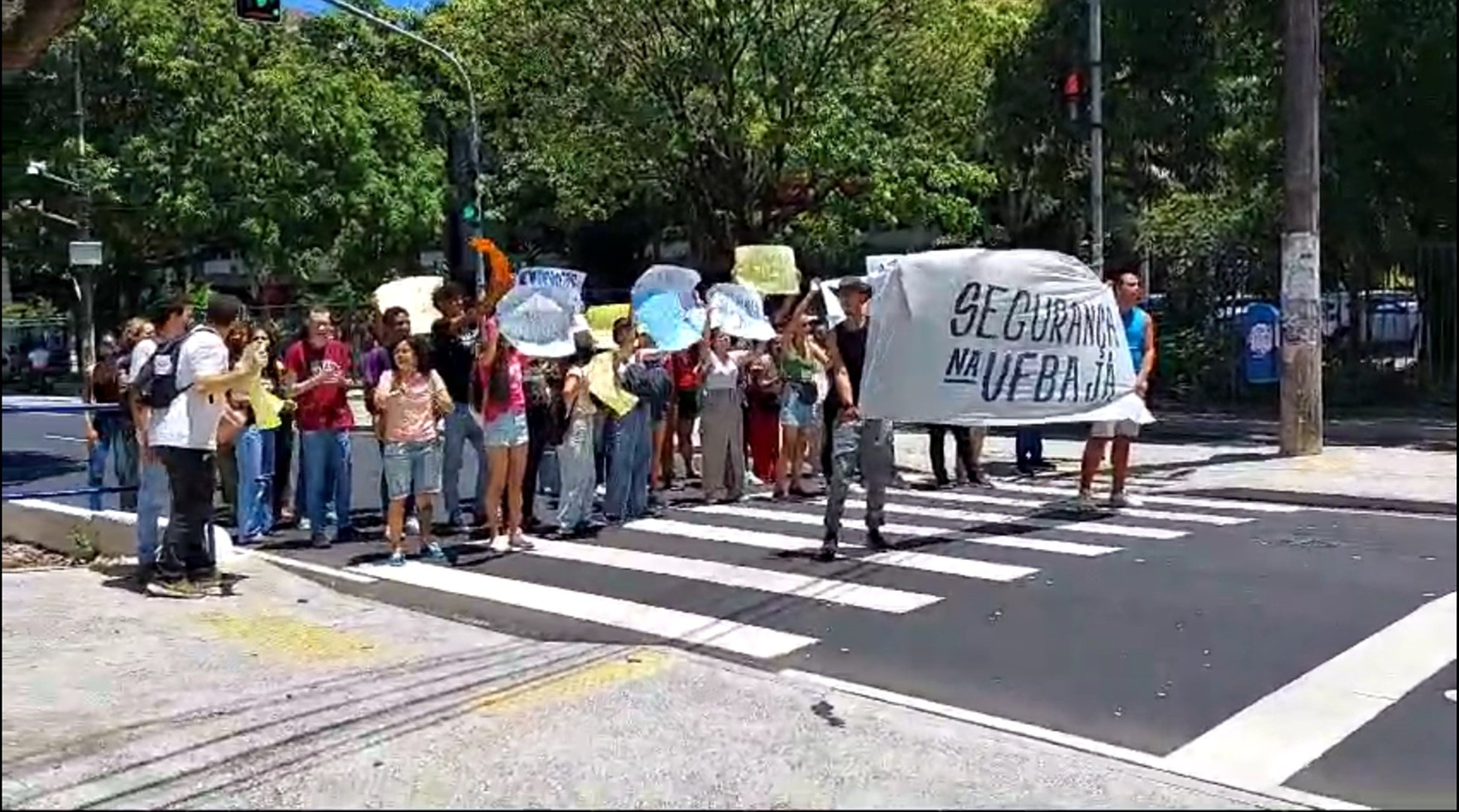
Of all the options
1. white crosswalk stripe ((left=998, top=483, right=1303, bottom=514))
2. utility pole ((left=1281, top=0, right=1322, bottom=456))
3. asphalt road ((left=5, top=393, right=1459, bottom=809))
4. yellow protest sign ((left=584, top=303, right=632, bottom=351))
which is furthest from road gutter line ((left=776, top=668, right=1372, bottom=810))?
utility pole ((left=1281, top=0, right=1322, bottom=456))

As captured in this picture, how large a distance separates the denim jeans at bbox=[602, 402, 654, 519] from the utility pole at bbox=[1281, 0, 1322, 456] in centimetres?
579

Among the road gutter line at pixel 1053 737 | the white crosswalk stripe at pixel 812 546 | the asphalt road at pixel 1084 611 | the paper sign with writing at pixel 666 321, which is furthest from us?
the paper sign with writing at pixel 666 321

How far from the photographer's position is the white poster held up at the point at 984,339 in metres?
10.0

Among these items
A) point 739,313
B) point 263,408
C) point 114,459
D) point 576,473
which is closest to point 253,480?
point 263,408

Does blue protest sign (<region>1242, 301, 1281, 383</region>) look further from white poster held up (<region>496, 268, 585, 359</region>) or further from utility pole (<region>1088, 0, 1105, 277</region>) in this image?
white poster held up (<region>496, 268, 585, 359</region>)

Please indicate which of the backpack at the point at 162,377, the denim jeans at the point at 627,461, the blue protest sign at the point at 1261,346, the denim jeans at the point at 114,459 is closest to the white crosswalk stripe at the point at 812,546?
the denim jeans at the point at 627,461

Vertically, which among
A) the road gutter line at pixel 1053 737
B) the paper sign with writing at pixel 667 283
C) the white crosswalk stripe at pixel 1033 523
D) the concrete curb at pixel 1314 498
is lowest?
the road gutter line at pixel 1053 737

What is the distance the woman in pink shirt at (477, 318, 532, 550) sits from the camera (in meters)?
10.5

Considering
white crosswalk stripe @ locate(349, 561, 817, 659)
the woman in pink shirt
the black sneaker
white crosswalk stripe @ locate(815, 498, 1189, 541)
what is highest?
the woman in pink shirt

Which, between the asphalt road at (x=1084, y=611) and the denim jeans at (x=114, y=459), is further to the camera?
the denim jeans at (x=114, y=459)

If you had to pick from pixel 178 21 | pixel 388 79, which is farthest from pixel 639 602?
pixel 388 79

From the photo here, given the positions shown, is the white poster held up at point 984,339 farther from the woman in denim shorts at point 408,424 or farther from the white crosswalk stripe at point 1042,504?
the woman in denim shorts at point 408,424

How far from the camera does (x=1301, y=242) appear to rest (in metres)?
14.1

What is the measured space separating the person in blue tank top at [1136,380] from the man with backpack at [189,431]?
5.97 m
